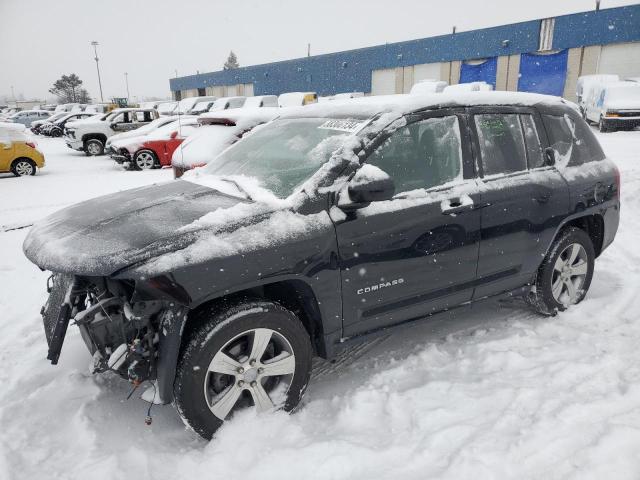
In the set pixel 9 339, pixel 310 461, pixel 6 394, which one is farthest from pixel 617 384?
pixel 9 339

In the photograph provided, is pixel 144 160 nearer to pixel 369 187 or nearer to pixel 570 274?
pixel 570 274

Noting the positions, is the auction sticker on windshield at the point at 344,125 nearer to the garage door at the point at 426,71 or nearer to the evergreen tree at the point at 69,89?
the garage door at the point at 426,71

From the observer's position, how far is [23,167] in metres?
13.2

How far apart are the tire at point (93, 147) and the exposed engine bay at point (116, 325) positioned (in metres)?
17.2

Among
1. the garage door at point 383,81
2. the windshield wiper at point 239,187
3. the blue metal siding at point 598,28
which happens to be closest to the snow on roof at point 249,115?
the windshield wiper at point 239,187

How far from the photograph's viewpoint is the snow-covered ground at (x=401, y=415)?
96.9 inches

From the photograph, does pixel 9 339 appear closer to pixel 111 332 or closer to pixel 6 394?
pixel 6 394

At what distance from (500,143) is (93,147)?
698 inches

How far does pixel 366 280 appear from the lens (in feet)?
9.52

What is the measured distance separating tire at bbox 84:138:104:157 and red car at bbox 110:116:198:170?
4.89 metres

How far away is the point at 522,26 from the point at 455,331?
98.1 feet

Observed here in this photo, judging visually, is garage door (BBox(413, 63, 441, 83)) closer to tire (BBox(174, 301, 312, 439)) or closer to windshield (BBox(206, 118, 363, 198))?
windshield (BBox(206, 118, 363, 198))

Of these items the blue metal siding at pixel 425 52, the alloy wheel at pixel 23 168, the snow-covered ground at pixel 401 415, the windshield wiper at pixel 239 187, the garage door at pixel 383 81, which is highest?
the blue metal siding at pixel 425 52

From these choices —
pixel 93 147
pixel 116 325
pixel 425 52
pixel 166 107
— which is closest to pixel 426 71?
pixel 425 52
